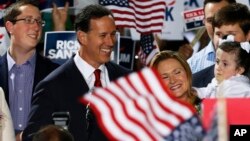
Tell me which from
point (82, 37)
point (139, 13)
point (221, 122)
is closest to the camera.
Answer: point (221, 122)

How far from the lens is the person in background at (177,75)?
6379 mm

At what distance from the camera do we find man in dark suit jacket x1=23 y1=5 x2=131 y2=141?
6574 millimetres

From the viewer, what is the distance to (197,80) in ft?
23.9

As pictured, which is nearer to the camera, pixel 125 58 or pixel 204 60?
pixel 204 60

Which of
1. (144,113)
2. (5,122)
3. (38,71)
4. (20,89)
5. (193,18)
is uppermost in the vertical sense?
(193,18)

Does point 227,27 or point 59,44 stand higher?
point 227,27

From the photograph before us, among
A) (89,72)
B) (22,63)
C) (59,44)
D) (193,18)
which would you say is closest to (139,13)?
(193,18)

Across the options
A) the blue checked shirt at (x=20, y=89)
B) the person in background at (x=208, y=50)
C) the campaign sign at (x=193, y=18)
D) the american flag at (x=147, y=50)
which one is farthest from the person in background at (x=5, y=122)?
the campaign sign at (x=193, y=18)

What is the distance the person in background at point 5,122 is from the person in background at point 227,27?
1335mm

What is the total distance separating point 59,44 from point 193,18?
153 cm

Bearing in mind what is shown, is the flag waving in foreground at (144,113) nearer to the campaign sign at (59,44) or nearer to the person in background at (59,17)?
the campaign sign at (59,44)

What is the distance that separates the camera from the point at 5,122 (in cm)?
680

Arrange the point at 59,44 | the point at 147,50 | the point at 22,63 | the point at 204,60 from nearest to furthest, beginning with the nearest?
1. the point at 22,63
2. the point at 204,60
3. the point at 59,44
4. the point at 147,50

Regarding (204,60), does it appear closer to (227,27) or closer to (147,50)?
(227,27)
